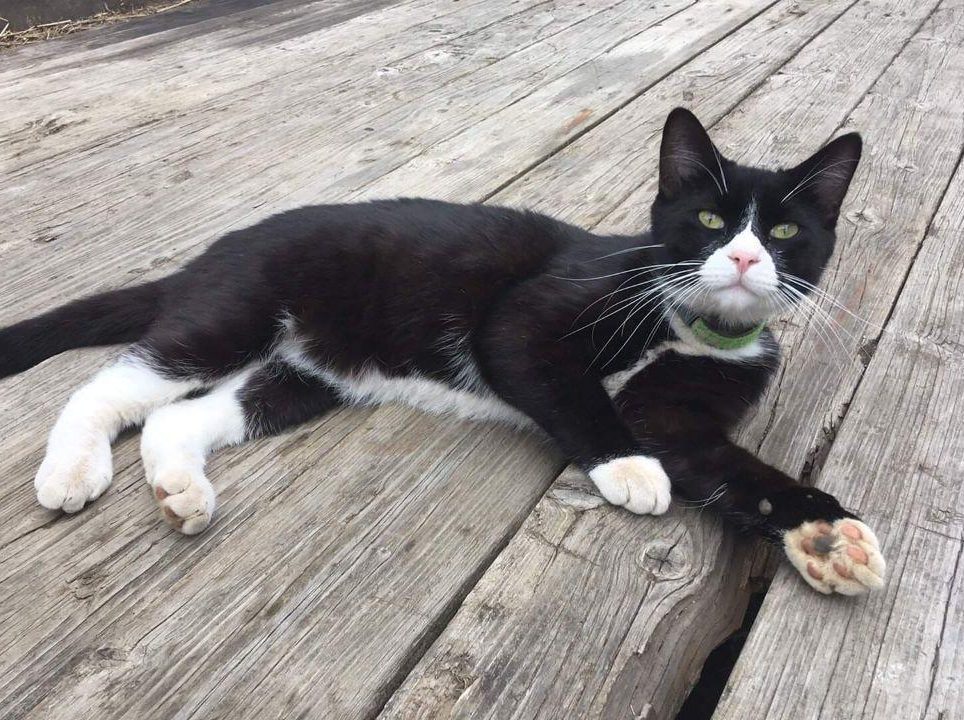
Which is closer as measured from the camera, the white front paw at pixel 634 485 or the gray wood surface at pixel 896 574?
the gray wood surface at pixel 896 574

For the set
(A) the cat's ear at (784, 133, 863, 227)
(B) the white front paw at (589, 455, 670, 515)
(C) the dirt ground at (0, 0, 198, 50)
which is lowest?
(B) the white front paw at (589, 455, 670, 515)

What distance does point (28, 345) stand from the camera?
184 centimetres

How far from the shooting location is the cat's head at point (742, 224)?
1695mm

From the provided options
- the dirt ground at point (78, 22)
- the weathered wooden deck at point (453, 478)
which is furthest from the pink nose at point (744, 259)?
the dirt ground at point (78, 22)

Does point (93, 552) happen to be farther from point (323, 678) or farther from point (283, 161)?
point (283, 161)

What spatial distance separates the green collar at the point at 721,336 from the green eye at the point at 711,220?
0.70ft

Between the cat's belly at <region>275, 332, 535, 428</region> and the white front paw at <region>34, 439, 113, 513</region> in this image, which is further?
the cat's belly at <region>275, 332, 535, 428</region>

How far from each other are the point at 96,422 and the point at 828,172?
165 centimetres

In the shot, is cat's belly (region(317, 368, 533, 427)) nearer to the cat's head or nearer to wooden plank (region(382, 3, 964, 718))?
wooden plank (region(382, 3, 964, 718))

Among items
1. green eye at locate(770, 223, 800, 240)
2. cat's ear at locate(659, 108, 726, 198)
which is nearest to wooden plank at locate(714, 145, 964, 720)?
green eye at locate(770, 223, 800, 240)

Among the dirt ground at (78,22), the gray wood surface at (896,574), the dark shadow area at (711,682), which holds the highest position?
the dirt ground at (78,22)

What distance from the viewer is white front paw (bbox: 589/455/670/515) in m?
1.51

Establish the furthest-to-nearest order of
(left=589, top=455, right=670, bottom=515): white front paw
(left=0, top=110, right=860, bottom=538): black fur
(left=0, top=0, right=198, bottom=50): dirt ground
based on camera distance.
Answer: (left=0, top=0, right=198, bottom=50): dirt ground, (left=0, top=110, right=860, bottom=538): black fur, (left=589, top=455, right=670, bottom=515): white front paw

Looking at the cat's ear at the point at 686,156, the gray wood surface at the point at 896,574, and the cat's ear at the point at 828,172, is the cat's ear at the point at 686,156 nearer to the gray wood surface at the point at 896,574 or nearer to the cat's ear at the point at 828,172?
the cat's ear at the point at 828,172
